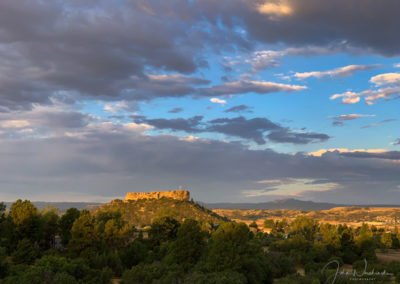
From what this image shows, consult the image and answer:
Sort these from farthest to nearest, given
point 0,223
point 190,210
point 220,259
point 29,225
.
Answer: point 190,210 → point 0,223 → point 29,225 → point 220,259

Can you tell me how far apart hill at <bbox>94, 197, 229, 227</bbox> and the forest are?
6518 cm

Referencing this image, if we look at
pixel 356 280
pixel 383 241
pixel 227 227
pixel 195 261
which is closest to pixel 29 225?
pixel 195 261

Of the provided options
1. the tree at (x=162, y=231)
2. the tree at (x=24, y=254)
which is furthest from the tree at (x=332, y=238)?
the tree at (x=24, y=254)

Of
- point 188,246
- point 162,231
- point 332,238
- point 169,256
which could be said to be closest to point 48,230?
point 162,231

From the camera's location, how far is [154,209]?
165625 millimetres

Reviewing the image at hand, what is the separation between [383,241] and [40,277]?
72000 millimetres

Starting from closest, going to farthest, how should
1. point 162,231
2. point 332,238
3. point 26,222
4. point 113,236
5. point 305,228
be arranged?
1. point 26,222
2. point 113,236
3. point 162,231
4. point 332,238
5. point 305,228

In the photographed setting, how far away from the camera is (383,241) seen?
266ft

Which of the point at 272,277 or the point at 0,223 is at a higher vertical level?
the point at 0,223

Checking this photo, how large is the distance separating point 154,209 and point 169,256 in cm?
11953

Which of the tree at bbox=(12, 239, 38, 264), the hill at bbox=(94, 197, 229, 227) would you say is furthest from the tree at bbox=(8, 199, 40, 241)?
the hill at bbox=(94, 197, 229, 227)

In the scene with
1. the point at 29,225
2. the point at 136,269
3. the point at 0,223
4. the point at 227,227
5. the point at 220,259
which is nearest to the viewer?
the point at 136,269

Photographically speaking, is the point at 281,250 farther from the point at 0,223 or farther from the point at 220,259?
the point at 0,223

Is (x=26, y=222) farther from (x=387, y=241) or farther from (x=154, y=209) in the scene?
(x=154, y=209)
